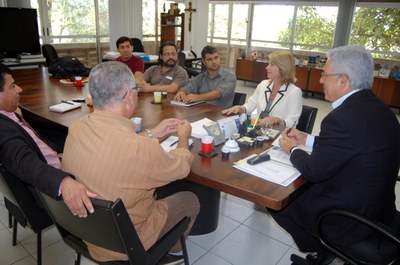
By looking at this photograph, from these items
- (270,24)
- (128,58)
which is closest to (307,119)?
(128,58)

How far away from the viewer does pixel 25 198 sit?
60.6 inches

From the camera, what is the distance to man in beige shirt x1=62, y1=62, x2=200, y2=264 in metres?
1.16

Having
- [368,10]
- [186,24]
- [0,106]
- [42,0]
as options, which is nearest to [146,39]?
[186,24]

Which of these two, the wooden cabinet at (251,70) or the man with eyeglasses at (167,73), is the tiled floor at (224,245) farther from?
the wooden cabinet at (251,70)

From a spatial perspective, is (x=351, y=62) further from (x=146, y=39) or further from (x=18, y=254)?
(x=146, y=39)

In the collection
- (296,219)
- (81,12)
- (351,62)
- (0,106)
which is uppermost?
(81,12)

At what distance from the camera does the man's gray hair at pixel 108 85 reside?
1290mm

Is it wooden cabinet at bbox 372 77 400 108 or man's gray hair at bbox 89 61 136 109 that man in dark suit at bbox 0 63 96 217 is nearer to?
man's gray hair at bbox 89 61 136 109

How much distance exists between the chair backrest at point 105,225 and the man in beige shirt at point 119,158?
0.39 ft

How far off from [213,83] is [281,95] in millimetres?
777

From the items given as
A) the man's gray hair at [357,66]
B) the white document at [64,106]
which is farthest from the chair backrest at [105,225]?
the white document at [64,106]

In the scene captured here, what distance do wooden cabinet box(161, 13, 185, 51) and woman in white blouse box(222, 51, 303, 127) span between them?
5460 millimetres

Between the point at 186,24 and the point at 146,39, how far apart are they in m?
1.55

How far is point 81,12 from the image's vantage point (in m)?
7.65
